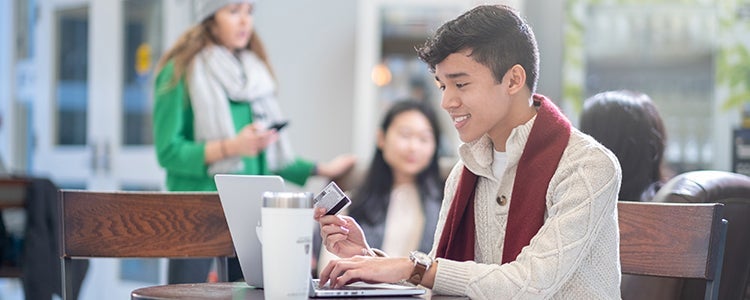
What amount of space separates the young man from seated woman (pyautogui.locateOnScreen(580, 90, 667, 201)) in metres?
0.76

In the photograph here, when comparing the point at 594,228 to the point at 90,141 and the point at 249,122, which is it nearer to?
the point at 249,122

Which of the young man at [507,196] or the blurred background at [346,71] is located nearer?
the young man at [507,196]

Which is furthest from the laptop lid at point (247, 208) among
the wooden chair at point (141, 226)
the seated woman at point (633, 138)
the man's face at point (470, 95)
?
the seated woman at point (633, 138)

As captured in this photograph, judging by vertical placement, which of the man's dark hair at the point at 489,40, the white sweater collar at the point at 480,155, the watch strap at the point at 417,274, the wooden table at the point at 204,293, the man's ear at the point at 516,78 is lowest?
the wooden table at the point at 204,293

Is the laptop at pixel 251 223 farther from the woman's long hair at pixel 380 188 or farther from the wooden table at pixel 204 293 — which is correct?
the woman's long hair at pixel 380 188

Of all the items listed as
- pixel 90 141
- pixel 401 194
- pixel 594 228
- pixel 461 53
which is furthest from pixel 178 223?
pixel 90 141

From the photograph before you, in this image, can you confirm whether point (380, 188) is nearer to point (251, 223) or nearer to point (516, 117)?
point (516, 117)

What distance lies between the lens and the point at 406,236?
389cm

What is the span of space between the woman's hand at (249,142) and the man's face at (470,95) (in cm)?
159

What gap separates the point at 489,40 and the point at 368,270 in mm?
456

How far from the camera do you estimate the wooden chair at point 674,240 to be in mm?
1971

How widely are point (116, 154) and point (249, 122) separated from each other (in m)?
2.35

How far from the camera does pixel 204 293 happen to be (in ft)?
5.51

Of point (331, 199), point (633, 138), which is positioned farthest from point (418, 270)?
point (633, 138)
